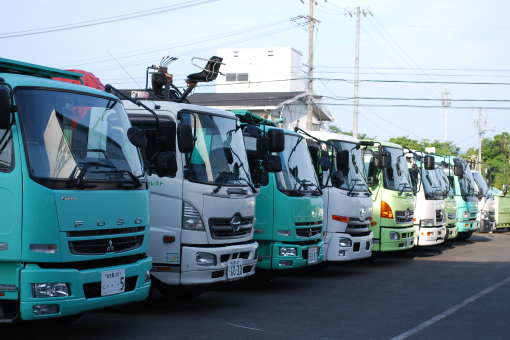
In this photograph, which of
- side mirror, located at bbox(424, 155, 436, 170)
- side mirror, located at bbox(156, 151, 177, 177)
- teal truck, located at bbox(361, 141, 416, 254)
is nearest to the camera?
side mirror, located at bbox(156, 151, 177, 177)

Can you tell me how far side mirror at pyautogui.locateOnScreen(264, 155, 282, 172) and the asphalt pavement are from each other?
2.02 m

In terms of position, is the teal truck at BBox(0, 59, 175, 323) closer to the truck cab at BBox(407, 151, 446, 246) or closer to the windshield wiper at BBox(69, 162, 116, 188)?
the windshield wiper at BBox(69, 162, 116, 188)

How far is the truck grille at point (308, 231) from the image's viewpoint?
10190 millimetres

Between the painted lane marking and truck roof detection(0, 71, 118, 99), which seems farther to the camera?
the painted lane marking

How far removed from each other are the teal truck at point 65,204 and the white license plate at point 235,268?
1.70 m

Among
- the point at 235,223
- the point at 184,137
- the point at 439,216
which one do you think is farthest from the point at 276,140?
the point at 439,216

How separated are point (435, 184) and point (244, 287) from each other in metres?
8.62

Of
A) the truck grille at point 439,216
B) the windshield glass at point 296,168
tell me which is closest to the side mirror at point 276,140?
the windshield glass at point 296,168

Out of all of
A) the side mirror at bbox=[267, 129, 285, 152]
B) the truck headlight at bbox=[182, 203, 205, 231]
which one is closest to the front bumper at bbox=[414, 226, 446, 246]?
the side mirror at bbox=[267, 129, 285, 152]

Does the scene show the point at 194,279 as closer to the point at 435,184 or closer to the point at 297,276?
the point at 297,276

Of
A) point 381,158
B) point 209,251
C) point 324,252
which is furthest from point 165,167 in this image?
point 381,158

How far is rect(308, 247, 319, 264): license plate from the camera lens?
10.3 metres

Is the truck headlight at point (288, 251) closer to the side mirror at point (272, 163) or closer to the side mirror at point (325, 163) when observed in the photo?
the side mirror at point (272, 163)

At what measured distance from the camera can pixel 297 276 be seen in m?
12.6
